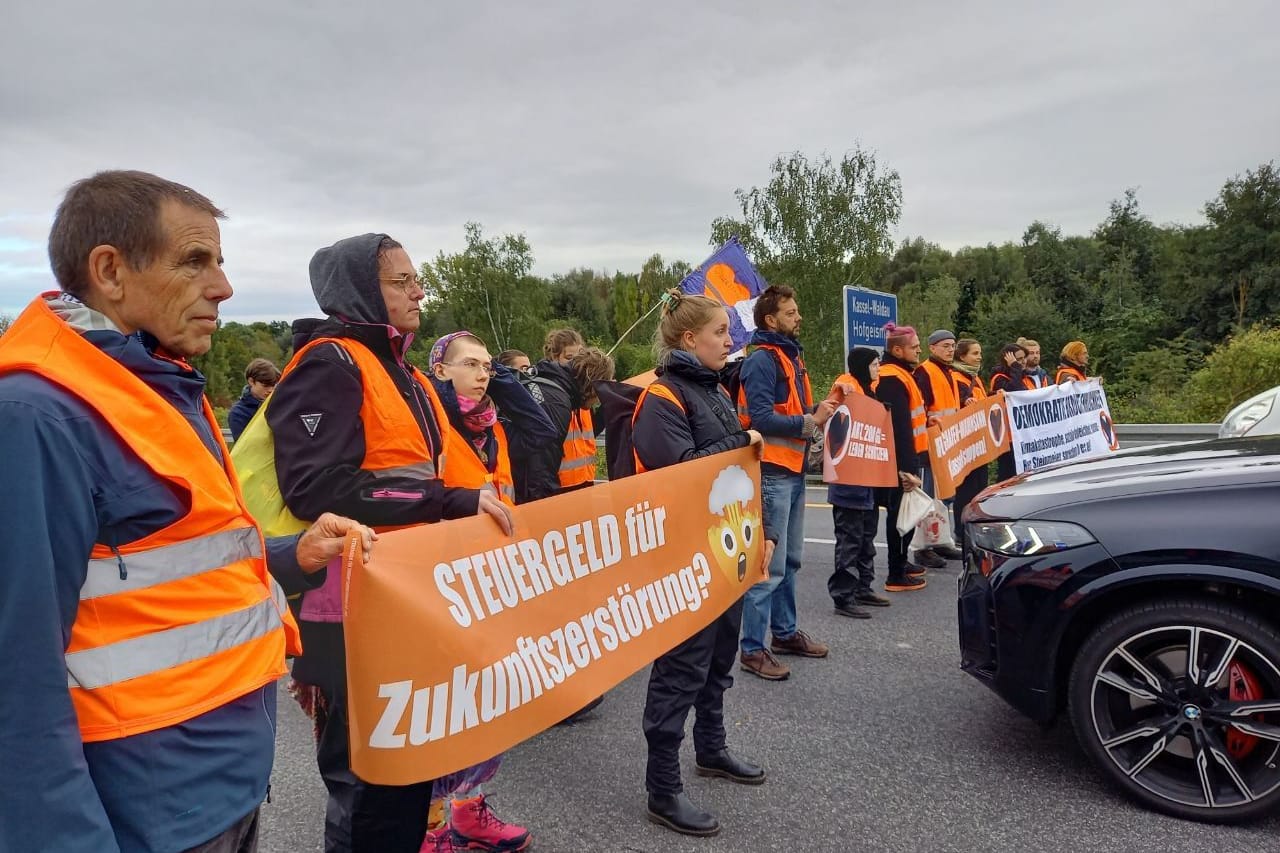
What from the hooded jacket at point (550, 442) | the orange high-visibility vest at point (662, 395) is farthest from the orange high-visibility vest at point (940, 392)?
the orange high-visibility vest at point (662, 395)

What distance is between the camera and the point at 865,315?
26.5 ft

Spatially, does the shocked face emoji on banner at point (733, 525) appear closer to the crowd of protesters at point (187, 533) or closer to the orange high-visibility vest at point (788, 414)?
the crowd of protesters at point (187, 533)

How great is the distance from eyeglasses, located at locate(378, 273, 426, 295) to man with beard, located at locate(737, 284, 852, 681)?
240 centimetres

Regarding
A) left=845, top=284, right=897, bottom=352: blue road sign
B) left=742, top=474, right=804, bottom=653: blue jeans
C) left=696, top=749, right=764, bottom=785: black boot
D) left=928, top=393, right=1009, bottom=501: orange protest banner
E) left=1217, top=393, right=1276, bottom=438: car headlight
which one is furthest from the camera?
left=845, top=284, right=897, bottom=352: blue road sign

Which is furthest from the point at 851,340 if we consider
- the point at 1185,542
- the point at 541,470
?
the point at 1185,542

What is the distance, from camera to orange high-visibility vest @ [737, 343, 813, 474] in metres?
4.48

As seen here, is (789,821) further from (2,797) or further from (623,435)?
(2,797)

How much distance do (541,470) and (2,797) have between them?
10.9 feet

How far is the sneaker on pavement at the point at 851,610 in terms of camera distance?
18.0 ft

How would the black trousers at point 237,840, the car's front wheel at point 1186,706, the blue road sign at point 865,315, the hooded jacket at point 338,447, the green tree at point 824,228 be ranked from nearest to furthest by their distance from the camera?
1. the black trousers at point 237,840
2. the hooded jacket at point 338,447
3. the car's front wheel at point 1186,706
4. the blue road sign at point 865,315
5. the green tree at point 824,228

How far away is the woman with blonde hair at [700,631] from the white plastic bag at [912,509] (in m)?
2.71

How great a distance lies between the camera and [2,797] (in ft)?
3.68

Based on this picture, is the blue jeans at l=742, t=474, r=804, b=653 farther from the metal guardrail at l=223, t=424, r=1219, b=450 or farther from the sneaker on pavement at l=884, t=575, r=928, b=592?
the metal guardrail at l=223, t=424, r=1219, b=450

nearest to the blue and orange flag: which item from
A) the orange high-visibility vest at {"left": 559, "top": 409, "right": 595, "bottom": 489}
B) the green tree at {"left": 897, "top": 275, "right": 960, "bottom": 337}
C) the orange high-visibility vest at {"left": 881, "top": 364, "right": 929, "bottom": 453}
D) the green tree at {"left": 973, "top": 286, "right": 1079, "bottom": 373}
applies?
the orange high-visibility vest at {"left": 881, "top": 364, "right": 929, "bottom": 453}
